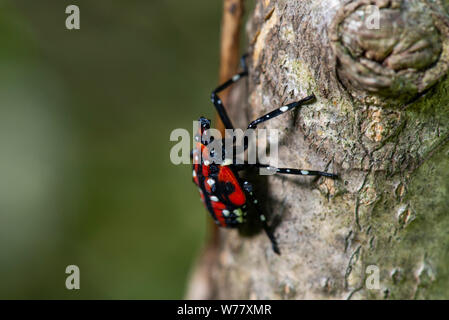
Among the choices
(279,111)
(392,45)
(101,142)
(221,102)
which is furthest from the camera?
(101,142)

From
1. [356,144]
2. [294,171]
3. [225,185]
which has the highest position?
[356,144]

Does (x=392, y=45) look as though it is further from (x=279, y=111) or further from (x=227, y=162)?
(x=227, y=162)

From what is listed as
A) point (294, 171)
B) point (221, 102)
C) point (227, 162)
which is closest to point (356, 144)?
point (294, 171)

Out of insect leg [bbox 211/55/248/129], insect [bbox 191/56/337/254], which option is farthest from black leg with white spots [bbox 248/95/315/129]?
insect leg [bbox 211/55/248/129]

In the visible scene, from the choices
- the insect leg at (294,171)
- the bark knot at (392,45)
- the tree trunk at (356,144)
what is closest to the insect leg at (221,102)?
the tree trunk at (356,144)

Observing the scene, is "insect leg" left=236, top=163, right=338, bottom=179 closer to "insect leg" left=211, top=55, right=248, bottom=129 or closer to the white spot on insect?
the white spot on insect

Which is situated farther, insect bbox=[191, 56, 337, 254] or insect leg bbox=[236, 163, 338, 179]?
insect bbox=[191, 56, 337, 254]

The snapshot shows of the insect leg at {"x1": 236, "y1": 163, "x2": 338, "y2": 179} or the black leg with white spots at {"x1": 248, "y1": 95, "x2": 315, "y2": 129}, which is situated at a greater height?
the black leg with white spots at {"x1": 248, "y1": 95, "x2": 315, "y2": 129}
